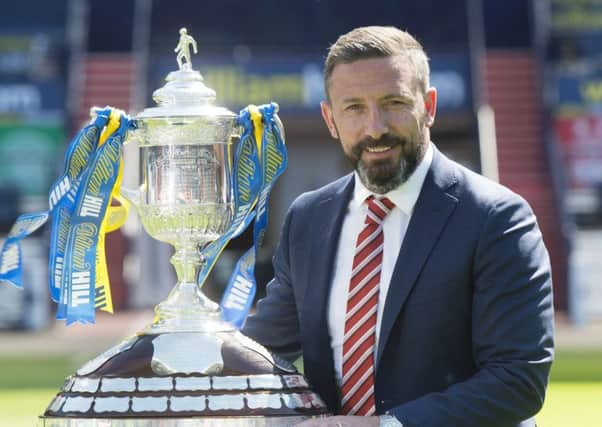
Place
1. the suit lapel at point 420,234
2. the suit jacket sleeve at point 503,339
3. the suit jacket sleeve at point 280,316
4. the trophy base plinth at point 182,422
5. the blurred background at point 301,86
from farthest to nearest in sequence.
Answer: the blurred background at point 301,86 < the suit jacket sleeve at point 280,316 < the suit lapel at point 420,234 < the suit jacket sleeve at point 503,339 < the trophy base plinth at point 182,422

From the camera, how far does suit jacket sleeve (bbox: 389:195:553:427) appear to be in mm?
2652

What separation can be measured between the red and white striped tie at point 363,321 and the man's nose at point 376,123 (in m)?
0.21

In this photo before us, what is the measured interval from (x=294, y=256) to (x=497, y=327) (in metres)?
0.51

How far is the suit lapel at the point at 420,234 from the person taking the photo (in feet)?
9.06

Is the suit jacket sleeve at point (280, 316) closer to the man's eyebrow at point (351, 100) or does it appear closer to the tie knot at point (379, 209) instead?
the tie knot at point (379, 209)

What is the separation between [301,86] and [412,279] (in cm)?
1510

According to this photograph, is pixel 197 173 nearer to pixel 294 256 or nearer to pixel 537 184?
pixel 294 256

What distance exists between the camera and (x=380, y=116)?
2.70 metres

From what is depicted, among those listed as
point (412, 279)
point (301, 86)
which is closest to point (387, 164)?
point (412, 279)

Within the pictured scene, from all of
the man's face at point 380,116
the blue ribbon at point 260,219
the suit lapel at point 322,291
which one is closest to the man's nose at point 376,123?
the man's face at point 380,116

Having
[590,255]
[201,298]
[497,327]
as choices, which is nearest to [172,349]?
[201,298]

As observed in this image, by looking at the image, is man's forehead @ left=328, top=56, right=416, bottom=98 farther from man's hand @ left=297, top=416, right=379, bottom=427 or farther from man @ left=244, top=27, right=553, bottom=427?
man's hand @ left=297, top=416, right=379, bottom=427

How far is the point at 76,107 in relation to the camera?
1839 cm

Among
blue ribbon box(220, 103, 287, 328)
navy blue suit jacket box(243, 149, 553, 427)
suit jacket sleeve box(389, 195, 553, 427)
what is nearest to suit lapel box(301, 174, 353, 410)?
navy blue suit jacket box(243, 149, 553, 427)
